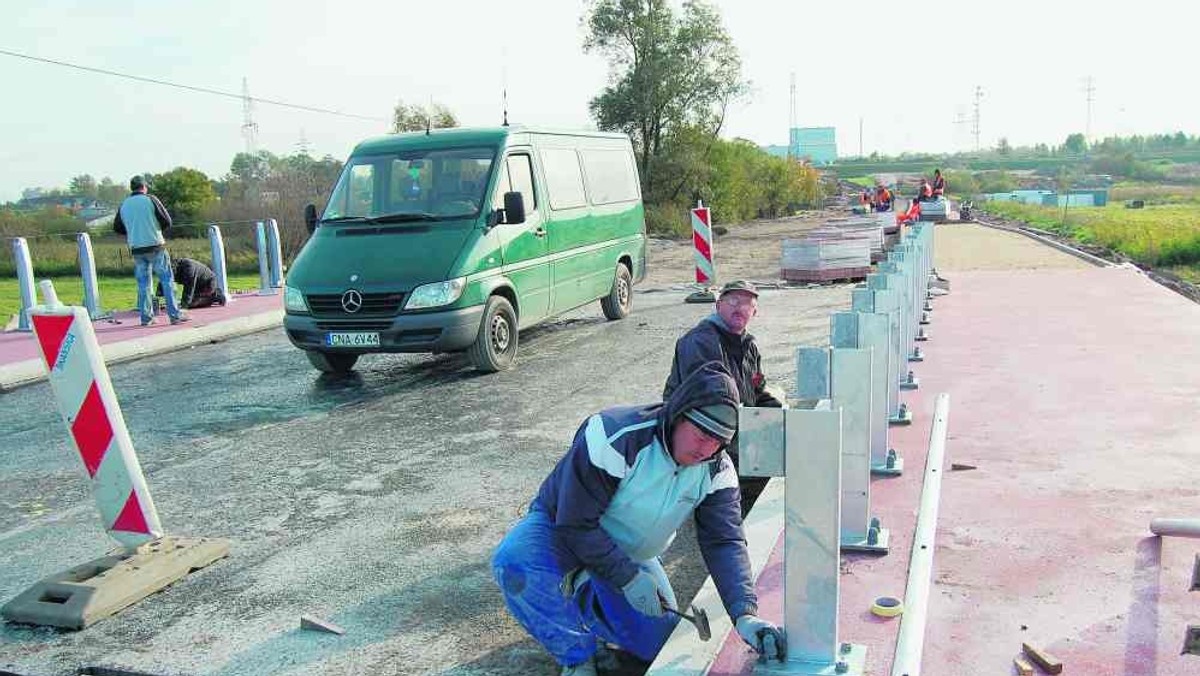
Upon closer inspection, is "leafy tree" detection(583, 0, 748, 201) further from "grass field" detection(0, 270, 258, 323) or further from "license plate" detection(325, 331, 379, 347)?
"license plate" detection(325, 331, 379, 347)

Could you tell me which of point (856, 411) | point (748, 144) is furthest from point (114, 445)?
point (748, 144)

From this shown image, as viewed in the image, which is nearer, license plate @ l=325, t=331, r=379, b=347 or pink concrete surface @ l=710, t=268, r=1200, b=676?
pink concrete surface @ l=710, t=268, r=1200, b=676

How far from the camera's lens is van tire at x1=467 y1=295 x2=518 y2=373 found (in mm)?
9023

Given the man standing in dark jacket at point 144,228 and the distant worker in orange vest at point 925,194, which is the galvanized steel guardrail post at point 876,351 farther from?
the distant worker in orange vest at point 925,194

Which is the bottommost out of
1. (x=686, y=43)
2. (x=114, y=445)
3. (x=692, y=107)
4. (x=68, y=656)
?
(x=68, y=656)

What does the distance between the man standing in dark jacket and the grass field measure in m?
8.97

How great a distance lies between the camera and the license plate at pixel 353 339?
8.60 m

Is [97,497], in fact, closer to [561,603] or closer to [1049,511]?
[561,603]

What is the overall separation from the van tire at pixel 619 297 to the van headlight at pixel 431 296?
376 centimetres

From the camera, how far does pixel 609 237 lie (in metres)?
11.7

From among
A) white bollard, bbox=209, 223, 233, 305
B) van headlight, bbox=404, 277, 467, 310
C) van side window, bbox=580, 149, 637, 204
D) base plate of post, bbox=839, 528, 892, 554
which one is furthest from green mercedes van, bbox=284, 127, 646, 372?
white bollard, bbox=209, 223, 233, 305

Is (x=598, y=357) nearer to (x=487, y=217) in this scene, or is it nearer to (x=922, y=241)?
(x=487, y=217)

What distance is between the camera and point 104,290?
1049 inches

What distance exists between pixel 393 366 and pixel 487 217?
2.06 metres
